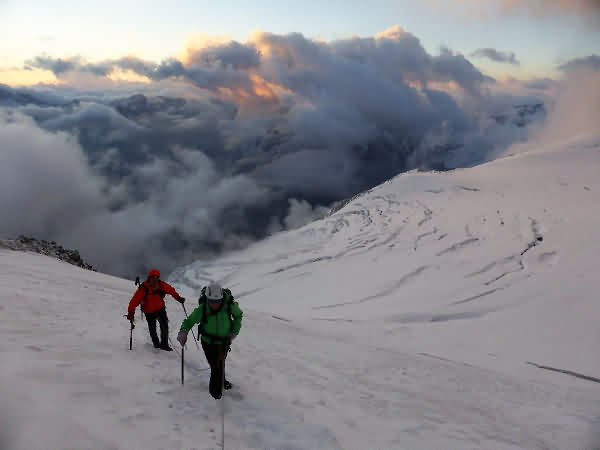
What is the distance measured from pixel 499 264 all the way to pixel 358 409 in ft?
123

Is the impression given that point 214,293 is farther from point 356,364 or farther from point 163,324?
point 356,364

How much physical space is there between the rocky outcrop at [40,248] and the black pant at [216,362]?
2321 centimetres

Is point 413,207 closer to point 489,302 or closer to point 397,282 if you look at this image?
point 397,282

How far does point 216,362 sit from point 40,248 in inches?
1103

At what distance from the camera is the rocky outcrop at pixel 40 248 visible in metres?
24.8

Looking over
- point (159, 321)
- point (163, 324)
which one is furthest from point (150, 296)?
point (163, 324)

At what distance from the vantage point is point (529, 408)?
34.6 feet

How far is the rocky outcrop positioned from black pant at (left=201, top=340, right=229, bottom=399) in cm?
2321

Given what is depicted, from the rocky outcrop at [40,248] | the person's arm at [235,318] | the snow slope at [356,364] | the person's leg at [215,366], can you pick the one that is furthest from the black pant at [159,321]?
the rocky outcrop at [40,248]

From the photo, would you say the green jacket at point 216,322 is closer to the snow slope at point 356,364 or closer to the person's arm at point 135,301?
the snow slope at point 356,364

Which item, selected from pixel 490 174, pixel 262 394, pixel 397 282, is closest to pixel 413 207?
pixel 490 174

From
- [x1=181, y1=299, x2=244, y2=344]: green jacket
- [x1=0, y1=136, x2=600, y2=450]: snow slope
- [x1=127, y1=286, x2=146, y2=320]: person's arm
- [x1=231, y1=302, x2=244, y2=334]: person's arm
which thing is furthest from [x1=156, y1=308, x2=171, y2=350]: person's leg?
[x1=231, y1=302, x2=244, y2=334]: person's arm

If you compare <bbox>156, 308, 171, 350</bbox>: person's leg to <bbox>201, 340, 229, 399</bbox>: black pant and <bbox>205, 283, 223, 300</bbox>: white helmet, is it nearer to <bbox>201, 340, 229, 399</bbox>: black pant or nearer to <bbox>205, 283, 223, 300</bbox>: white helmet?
<bbox>201, 340, 229, 399</bbox>: black pant

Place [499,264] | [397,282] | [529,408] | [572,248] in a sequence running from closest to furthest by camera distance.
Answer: [529,408] < [572,248] < [499,264] < [397,282]
